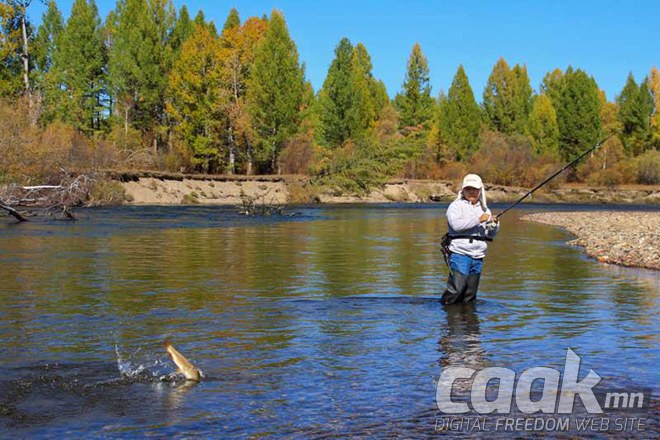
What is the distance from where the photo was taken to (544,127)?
109 m

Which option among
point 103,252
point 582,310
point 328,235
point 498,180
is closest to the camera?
Result: point 582,310

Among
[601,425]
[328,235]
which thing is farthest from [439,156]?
[601,425]

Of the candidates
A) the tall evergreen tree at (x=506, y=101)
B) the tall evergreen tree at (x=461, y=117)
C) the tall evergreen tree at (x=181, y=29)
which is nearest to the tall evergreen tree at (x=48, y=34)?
the tall evergreen tree at (x=181, y=29)

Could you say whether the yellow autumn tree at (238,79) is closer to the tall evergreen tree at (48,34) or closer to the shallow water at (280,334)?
the tall evergreen tree at (48,34)

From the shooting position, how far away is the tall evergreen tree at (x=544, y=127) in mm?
106625

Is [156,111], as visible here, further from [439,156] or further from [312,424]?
[312,424]

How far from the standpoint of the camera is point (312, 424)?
7.04m

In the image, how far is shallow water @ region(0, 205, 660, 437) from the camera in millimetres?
7363

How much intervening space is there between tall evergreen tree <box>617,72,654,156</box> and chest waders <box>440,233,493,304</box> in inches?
4093

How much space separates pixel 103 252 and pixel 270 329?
42.0 feet

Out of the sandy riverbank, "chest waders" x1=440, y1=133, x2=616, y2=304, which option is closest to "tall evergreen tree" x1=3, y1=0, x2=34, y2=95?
the sandy riverbank

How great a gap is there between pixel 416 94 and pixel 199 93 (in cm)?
3227

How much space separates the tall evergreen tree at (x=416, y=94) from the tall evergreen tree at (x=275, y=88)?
22657 mm

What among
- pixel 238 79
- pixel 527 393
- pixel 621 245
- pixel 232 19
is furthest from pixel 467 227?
pixel 232 19
